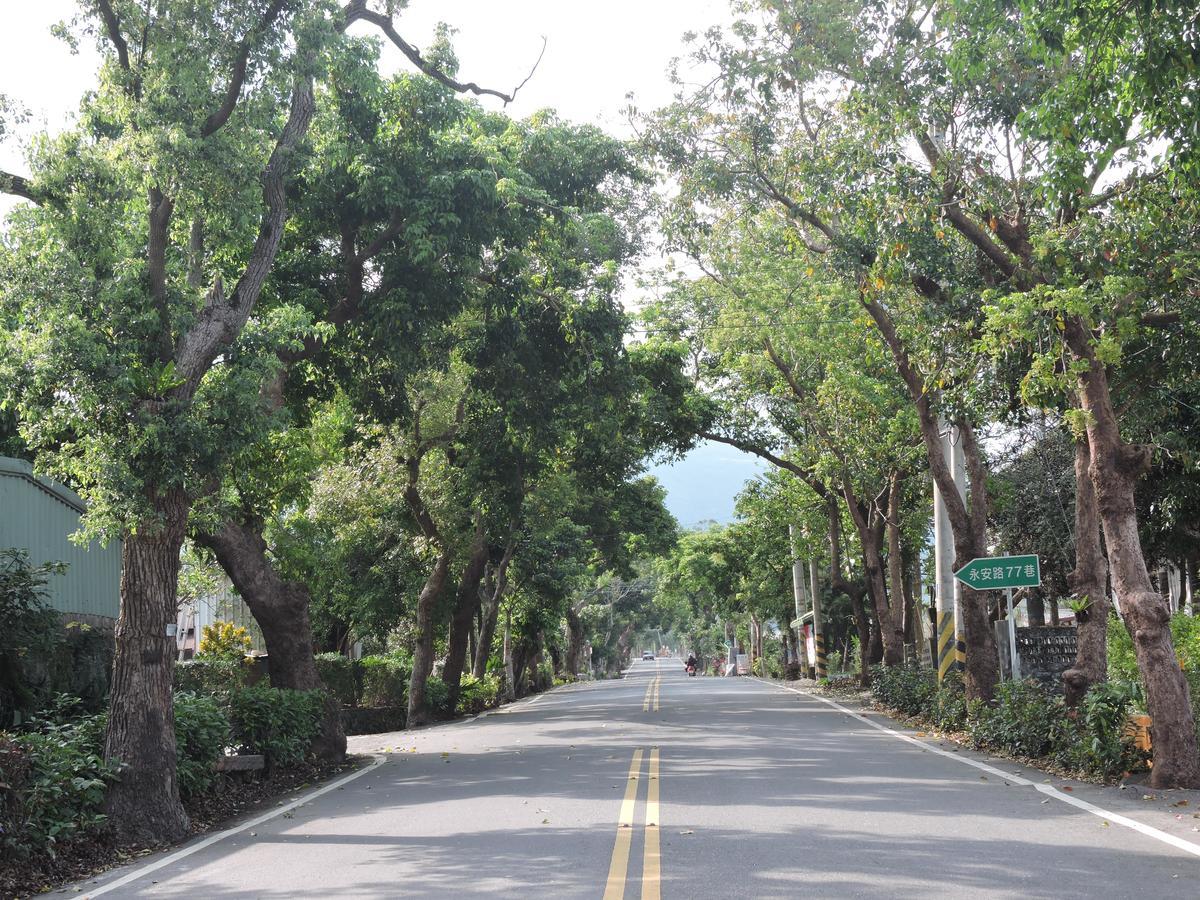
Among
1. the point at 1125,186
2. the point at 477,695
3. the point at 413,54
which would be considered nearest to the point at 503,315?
the point at 413,54

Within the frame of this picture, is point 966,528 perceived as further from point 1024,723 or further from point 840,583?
point 840,583

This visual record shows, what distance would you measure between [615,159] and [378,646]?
1201 inches

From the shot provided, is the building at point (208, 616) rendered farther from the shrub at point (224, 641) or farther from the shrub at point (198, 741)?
the shrub at point (198, 741)

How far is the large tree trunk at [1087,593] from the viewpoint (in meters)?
14.1

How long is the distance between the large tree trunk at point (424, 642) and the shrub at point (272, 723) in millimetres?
11539

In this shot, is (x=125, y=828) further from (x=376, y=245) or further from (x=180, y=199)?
(x=376, y=245)

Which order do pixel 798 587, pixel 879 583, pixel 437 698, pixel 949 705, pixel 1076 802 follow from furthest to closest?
pixel 798 587, pixel 437 698, pixel 879 583, pixel 949 705, pixel 1076 802

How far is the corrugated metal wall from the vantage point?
1576cm

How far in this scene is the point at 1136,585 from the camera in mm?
12141

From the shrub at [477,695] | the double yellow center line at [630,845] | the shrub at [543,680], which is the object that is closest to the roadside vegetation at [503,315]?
the double yellow center line at [630,845]

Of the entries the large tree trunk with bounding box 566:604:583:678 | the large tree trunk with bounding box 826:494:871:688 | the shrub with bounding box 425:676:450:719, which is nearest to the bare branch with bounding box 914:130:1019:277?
the large tree trunk with bounding box 826:494:871:688

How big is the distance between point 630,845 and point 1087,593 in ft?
25.9

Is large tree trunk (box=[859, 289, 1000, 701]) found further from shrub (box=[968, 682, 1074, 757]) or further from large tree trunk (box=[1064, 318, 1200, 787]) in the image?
large tree trunk (box=[1064, 318, 1200, 787])

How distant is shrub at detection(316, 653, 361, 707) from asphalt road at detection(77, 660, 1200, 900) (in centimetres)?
1522
